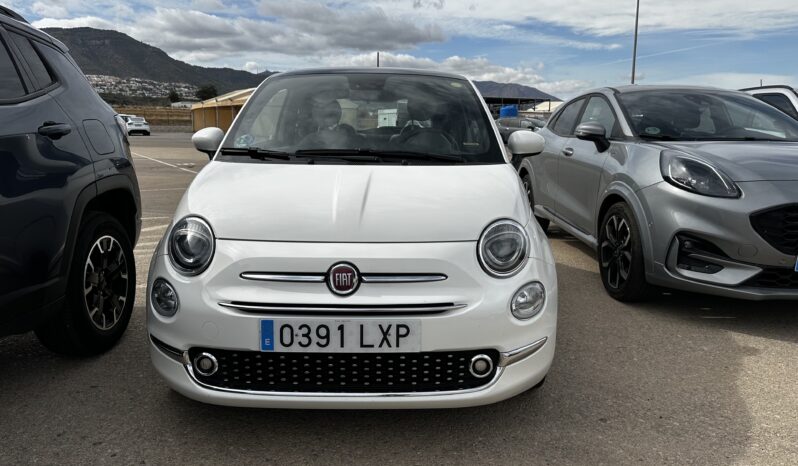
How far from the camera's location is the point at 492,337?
236 cm

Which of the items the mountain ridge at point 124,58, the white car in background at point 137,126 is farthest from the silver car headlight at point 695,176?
the mountain ridge at point 124,58

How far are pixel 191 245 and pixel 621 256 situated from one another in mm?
3065

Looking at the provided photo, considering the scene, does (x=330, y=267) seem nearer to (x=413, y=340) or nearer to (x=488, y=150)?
(x=413, y=340)

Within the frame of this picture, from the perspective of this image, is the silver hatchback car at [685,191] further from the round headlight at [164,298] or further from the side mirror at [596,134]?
Answer: the round headlight at [164,298]

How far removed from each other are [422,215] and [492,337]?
55cm

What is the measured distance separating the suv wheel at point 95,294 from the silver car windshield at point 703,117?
3575mm

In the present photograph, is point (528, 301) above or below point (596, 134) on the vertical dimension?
below

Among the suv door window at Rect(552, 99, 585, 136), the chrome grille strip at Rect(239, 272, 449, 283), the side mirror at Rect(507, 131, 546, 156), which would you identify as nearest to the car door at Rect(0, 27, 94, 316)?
the chrome grille strip at Rect(239, 272, 449, 283)

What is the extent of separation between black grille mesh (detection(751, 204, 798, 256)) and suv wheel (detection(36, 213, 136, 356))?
141 inches

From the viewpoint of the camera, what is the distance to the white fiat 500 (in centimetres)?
230

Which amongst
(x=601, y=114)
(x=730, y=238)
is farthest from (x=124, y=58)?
(x=730, y=238)

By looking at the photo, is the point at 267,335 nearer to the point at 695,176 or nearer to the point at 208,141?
the point at 208,141

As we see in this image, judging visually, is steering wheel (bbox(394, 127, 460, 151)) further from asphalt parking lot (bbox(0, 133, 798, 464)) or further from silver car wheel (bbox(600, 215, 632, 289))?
silver car wheel (bbox(600, 215, 632, 289))

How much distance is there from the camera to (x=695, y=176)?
12.8 ft
